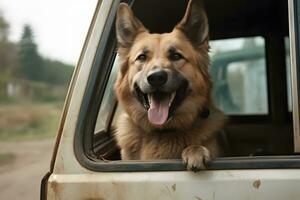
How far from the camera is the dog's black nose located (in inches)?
87.5

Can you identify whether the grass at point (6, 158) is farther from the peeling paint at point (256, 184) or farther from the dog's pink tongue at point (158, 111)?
the peeling paint at point (256, 184)

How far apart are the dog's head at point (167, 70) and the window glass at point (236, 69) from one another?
1.39m

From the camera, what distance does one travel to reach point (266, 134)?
3660 millimetres

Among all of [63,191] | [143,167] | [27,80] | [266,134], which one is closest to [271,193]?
[143,167]

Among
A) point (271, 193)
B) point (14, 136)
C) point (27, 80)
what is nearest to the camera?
point (271, 193)

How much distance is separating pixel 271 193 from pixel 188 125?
80 cm

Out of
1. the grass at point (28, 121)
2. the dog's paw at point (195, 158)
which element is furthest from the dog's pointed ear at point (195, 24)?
the grass at point (28, 121)

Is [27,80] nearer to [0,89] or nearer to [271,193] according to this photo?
[0,89]

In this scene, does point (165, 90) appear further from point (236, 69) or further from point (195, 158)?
point (236, 69)

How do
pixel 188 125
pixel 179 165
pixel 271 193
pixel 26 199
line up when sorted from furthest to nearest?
pixel 26 199, pixel 188 125, pixel 179 165, pixel 271 193

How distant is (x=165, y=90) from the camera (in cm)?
226

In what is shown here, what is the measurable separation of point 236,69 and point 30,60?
649 inches

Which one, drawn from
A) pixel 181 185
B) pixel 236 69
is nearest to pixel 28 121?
pixel 236 69

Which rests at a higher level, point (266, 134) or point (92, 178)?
point (92, 178)
